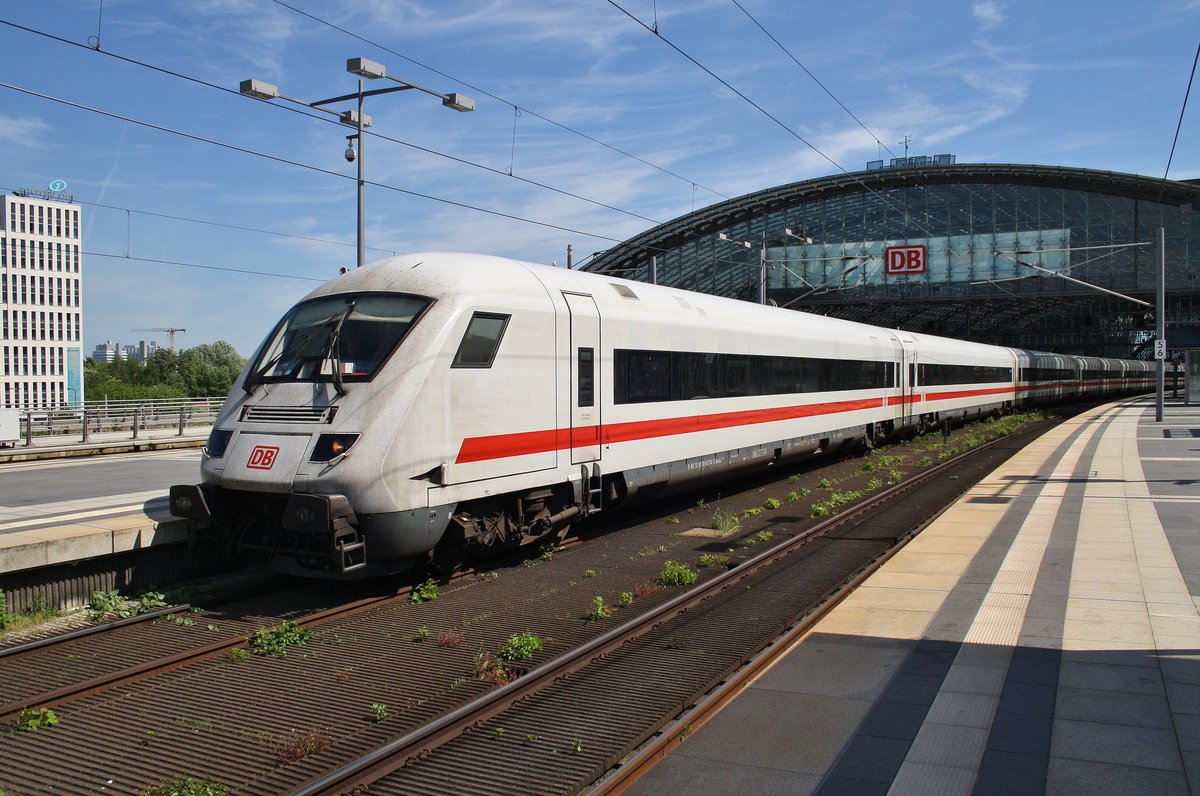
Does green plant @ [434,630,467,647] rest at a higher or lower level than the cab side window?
lower

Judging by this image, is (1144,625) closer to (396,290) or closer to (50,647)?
(396,290)

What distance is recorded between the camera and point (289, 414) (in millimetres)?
8688

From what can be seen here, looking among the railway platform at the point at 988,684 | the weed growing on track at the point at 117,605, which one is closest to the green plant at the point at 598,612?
the railway platform at the point at 988,684

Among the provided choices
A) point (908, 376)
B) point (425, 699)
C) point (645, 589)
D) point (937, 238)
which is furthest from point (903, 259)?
point (425, 699)

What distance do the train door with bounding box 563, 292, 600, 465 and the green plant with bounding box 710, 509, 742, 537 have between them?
238 cm

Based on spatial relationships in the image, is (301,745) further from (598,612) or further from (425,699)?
(598,612)

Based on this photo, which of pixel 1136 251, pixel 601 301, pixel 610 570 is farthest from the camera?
pixel 1136 251

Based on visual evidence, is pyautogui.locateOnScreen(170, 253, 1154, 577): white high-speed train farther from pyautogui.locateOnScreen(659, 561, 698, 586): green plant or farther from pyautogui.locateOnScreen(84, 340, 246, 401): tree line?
pyautogui.locateOnScreen(84, 340, 246, 401): tree line

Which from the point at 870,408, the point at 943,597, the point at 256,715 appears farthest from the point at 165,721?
the point at 870,408

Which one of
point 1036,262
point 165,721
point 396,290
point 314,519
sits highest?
point 1036,262

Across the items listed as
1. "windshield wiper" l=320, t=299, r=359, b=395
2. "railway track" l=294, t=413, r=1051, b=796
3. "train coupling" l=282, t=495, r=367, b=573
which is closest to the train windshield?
"windshield wiper" l=320, t=299, r=359, b=395

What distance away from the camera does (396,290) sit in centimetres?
925

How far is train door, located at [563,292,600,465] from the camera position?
1066 cm

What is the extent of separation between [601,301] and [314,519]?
4.99 metres
